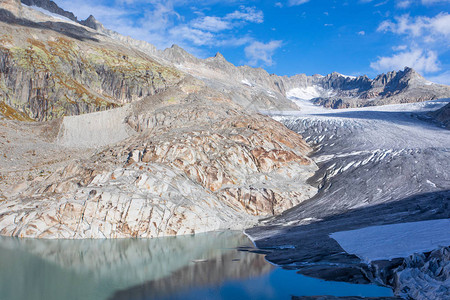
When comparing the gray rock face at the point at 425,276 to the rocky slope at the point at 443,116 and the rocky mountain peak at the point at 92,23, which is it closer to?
the rocky slope at the point at 443,116

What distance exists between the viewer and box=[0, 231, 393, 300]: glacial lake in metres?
16.2

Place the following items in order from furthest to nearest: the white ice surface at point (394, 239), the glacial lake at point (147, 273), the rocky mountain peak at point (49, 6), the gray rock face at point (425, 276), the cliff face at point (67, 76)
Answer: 1. the rocky mountain peak at point (49, 6)
2. the cliff face at point (67, 76)
3. the white ice surface at point (394, 239)
4. the glacial lake at point (147, 273)
5. the gray rock face at point (425, 276)

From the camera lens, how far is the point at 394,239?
20438mm

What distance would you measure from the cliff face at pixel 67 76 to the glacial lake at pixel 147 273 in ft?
176

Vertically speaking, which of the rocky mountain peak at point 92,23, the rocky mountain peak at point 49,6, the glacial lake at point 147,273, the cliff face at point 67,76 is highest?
the rocky mountain peak at point 92,23

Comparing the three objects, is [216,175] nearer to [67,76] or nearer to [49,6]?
[67,76]

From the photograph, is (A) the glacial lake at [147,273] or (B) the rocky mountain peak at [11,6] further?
(B) the rocky mountain peak at [11,6]

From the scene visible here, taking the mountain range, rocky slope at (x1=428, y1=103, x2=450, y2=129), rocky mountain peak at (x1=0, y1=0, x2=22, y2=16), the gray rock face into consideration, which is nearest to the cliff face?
the mountain range

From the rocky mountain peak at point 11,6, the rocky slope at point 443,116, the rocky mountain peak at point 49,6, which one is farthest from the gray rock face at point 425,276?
the rocky mountain peak at point 49,6

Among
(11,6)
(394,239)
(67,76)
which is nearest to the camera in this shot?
(394,239)

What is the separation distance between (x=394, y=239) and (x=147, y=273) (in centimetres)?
1598

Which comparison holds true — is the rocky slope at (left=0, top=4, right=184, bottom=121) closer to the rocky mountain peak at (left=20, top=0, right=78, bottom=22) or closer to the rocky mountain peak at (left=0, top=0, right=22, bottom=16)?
the rocky mountain peak at (left=0, top=0, right=22, bottom=16)

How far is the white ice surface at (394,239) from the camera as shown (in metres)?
18.1

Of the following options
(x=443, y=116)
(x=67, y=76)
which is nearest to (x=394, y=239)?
(x=443, y=116)
